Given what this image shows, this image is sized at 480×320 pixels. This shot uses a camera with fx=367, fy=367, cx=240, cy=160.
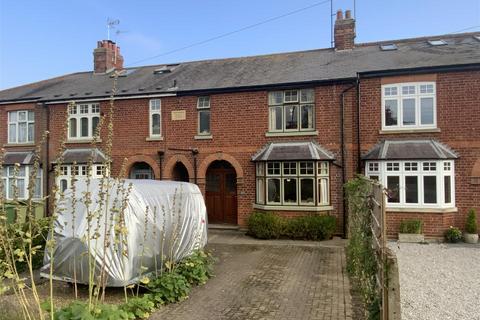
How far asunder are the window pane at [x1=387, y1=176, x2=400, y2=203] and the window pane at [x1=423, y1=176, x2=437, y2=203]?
2.70 ft

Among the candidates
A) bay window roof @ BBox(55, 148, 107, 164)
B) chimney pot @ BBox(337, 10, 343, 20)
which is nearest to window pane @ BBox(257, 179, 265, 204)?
bay window roof @ BBox(55, 148, 107, 164)

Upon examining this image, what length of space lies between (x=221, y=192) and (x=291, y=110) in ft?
15.1

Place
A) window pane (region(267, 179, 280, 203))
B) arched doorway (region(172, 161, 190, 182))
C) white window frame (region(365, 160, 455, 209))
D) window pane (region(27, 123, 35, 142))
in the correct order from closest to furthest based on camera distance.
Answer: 1. white window frame (region(365, 160, 455, 209))
2. window pane (region(267, 179, 280, 203))
3. arched doorway (region(172, 161, 190, 182))
4. window pane (region(27, 123, 35, 142))

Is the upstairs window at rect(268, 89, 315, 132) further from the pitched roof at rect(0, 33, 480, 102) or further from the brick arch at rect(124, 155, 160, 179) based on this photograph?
the brick arch at rect(124, 155, 160, 179)

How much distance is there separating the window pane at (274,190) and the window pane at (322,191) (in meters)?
1.53

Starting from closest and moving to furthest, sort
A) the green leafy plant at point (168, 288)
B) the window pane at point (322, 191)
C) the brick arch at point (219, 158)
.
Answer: the green leafy plant at point (168, 288)
the window pane at point (322, 191)
the brick arch at point (219, 158)

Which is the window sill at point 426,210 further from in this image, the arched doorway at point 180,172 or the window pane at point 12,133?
the window pane at point 12,133

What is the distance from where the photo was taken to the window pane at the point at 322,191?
13.5 meters

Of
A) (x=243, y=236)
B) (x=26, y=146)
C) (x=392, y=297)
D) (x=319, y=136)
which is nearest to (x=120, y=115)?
(x=26, y=146)

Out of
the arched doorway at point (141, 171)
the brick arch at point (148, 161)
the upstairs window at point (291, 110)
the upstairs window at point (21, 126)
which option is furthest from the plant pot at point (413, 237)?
the upstairs window at point (21, 126)

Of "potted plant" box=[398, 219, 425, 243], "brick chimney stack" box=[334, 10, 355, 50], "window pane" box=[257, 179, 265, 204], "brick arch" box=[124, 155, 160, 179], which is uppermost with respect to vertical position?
"brick chimney stack" box=[334, 10, 355, 50]

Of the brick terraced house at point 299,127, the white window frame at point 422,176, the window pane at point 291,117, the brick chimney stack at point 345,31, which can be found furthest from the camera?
the brick chimney stack at point 345,31

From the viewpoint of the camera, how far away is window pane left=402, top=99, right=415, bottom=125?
1305cm

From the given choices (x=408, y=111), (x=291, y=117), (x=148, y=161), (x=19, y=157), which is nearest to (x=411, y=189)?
(x=408, y=111)
